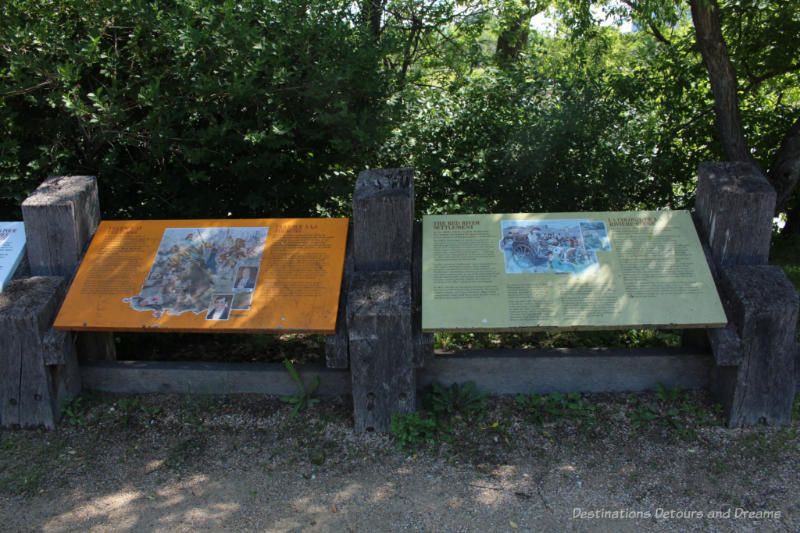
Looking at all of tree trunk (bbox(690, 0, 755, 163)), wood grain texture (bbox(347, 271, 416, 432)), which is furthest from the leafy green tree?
wood grain texture (bbox(347, 271, 416, 432))

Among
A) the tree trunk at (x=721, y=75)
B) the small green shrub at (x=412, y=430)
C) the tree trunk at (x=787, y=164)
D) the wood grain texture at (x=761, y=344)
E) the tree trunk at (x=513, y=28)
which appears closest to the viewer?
the wood grain texture at (x=761, y=344)

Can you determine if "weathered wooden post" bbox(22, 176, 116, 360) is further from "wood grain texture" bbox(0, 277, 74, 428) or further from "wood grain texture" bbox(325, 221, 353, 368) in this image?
"wood grain texture" bbox(325, 221, 353, 368)

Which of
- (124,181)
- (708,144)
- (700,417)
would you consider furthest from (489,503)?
(708,144)

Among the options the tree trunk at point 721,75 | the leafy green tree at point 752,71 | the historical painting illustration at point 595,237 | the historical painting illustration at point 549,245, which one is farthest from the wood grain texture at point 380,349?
the tree trunk at point 721,75

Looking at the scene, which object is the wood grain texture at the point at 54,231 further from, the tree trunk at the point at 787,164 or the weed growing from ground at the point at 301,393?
the tree trunk at the point at 787,164

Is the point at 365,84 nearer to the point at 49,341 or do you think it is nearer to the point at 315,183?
the point at 315,183

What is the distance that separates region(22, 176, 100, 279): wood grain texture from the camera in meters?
3.91

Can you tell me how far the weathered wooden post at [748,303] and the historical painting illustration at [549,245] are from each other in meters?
0.67

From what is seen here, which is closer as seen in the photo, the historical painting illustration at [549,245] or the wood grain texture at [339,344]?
the wood grain texture at [339,344]

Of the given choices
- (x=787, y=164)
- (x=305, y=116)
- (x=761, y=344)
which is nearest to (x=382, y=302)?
(x=305, y=116)

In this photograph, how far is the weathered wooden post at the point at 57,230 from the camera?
3.91m

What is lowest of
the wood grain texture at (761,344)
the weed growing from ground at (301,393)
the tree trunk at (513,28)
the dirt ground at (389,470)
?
the dirt ground at (389,470)

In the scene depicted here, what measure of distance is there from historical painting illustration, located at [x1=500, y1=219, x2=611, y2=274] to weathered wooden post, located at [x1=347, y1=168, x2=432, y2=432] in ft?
2.01

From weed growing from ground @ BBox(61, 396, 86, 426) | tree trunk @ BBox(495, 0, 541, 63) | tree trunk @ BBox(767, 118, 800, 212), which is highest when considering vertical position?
tree trunk @ BBox(495, 0, 541, 63)
